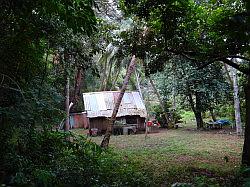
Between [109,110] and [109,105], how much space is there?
0.53 m

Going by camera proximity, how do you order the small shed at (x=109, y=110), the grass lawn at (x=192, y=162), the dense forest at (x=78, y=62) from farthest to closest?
1. the small shed at (x=109, y=110)
2. the grass lawn at (x=192, y=162)
3. the dense forest at (x=78, y=62)

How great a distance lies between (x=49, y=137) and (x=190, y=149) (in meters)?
9.89

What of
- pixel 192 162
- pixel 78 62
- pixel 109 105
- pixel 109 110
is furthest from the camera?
pixel 109 105

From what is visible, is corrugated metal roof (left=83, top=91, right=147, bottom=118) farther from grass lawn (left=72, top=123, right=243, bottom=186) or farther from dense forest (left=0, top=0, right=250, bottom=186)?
A: dense forest (left=0, top=0, right=250, bottom=186)

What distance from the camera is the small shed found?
2378cm

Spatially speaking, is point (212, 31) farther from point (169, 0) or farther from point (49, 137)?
point (49, 137)

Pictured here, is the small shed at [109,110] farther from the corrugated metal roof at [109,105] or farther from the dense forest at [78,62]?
the dense forest at [78,62]

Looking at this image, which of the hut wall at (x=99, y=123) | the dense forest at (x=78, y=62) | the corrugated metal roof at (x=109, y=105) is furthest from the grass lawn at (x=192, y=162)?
the hut wall at (x=99, y=123)

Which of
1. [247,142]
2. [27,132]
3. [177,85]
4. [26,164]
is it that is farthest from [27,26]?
[177,85]

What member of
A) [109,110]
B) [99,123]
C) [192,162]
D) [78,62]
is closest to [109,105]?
[109,110]

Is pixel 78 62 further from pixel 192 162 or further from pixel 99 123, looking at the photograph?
pixel 99 123

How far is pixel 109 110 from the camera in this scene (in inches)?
949

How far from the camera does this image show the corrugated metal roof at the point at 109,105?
23797 mm

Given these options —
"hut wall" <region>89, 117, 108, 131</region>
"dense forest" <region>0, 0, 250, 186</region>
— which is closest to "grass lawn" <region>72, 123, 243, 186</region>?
"dense forest" <region>0, 0, 250, 186</region>
